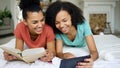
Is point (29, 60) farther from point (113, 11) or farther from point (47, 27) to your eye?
point (113, 11)

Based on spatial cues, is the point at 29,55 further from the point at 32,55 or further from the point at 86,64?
the point at 86,64

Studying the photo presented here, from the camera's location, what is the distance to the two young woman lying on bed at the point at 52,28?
3.88 feet

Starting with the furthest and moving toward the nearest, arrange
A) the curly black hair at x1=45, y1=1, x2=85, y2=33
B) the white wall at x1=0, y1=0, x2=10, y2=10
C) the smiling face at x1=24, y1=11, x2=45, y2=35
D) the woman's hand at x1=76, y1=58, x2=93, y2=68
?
the white wall at x1=0, y1=0, x2=10, y2=10 → the curly black hair at x1=45, y1=1, x2=85, y2=33 → the smiling face at x1=24, y1=11, x2=45, y2=35 → the woman's hand at x1=76, y1=58, x2=93, y2=68

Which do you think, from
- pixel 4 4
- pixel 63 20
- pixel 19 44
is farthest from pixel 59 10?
pixel 4 4

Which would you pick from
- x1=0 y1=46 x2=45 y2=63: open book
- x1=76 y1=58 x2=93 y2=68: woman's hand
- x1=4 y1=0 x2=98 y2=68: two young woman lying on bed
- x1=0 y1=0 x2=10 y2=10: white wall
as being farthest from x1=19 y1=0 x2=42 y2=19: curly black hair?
x1=0 y1=0 x2=10 y2=10: white wall

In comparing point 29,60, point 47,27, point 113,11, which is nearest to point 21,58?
point 29,60

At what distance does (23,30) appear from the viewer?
130 cm

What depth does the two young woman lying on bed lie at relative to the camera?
46.6 inches

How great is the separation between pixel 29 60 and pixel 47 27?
0.37 m

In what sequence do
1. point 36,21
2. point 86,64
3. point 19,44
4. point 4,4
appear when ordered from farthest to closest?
1. point 4,4
2. point 19,44
3. point 36,21
4. point 86,64

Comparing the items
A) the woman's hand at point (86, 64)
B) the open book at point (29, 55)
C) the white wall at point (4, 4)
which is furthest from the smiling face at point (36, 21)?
the white wall at point (4, 4)

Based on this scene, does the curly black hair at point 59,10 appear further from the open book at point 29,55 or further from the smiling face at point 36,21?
the open book at point 29,55

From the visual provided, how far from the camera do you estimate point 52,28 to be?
1.32 metres

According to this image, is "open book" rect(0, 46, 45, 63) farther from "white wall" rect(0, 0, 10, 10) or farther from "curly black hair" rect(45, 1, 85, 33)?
"white wall" rect(0, 0, 10, 10)
